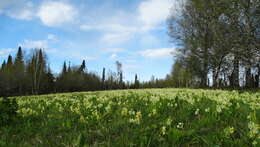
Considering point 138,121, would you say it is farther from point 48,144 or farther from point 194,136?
point 48,144

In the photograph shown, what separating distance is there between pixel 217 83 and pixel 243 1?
11.0 metres

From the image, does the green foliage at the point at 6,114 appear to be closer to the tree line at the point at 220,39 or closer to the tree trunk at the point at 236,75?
the tree line at the point at 220,39

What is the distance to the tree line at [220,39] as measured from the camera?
15.8 metres

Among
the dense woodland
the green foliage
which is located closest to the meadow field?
the green foliage

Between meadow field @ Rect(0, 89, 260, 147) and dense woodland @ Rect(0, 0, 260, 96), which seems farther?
dense woodland @ Rect(0, 0, 260, 96)

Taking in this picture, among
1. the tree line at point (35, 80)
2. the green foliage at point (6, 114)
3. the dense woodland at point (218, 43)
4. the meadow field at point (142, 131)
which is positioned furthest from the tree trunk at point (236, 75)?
the tree line at point (35, 80)

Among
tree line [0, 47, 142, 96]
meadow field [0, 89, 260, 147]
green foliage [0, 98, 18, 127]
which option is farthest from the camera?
tree line [0, 47, 142, 96]

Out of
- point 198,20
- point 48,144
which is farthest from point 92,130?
point 198,20

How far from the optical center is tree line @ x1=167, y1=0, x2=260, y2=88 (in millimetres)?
15805

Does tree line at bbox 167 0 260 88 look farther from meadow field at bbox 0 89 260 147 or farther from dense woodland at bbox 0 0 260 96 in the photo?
meadow field at bbox 0 89 260 147

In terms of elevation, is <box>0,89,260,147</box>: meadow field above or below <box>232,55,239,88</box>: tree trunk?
below

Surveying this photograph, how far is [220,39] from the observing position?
18.0m

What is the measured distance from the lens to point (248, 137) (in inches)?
91.4

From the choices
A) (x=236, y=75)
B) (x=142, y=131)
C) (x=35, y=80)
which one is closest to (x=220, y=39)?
(x=236, y=75)
